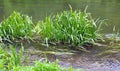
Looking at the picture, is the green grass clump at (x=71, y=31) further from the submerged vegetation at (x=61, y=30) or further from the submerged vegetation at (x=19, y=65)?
the submerged vegetation at (x=19, y=65)

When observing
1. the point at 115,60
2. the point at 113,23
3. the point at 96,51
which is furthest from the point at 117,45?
the point at 113,23

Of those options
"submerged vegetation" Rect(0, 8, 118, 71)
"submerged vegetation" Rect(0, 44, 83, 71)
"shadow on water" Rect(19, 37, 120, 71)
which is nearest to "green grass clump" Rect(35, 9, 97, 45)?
"submerged vegetation" Rect(0, 8, 118, 71)

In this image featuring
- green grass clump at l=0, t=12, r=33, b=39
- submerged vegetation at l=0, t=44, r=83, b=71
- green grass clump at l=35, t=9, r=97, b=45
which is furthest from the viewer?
green grass clump at l=0, t=12, r=33, b=39

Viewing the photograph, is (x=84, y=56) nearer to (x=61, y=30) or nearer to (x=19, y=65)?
(x=61, y=30)

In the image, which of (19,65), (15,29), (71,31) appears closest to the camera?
(19,65)

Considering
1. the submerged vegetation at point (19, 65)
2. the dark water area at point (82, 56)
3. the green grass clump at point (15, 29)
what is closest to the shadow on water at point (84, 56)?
the dark water area at point (82, 56)

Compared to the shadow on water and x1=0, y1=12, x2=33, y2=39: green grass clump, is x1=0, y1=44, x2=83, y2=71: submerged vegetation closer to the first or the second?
the shadow on water

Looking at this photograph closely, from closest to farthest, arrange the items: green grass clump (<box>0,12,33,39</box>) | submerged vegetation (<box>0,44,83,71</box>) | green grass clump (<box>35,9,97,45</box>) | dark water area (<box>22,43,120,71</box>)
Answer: submerged vegetation (<box>0,44,83,71</box>) → dark water area (<box>22,43,120,71</box>) → green grass clump (<box>35,9,97,45</box>) → green grass clump (<box>0,12,33,39</box>)

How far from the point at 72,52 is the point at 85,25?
0.77 metres

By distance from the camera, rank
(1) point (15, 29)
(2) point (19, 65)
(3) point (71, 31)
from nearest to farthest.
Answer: (2) point (19, 65), (3) point (71, 31), (1) point (15, 29)

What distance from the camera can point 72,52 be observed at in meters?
6.23

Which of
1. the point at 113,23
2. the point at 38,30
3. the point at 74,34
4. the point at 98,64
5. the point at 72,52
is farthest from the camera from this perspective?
the point at 113,23

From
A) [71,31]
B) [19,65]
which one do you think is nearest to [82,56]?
[71,31]

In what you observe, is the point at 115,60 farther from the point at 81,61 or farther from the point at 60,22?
the point at 60,22
